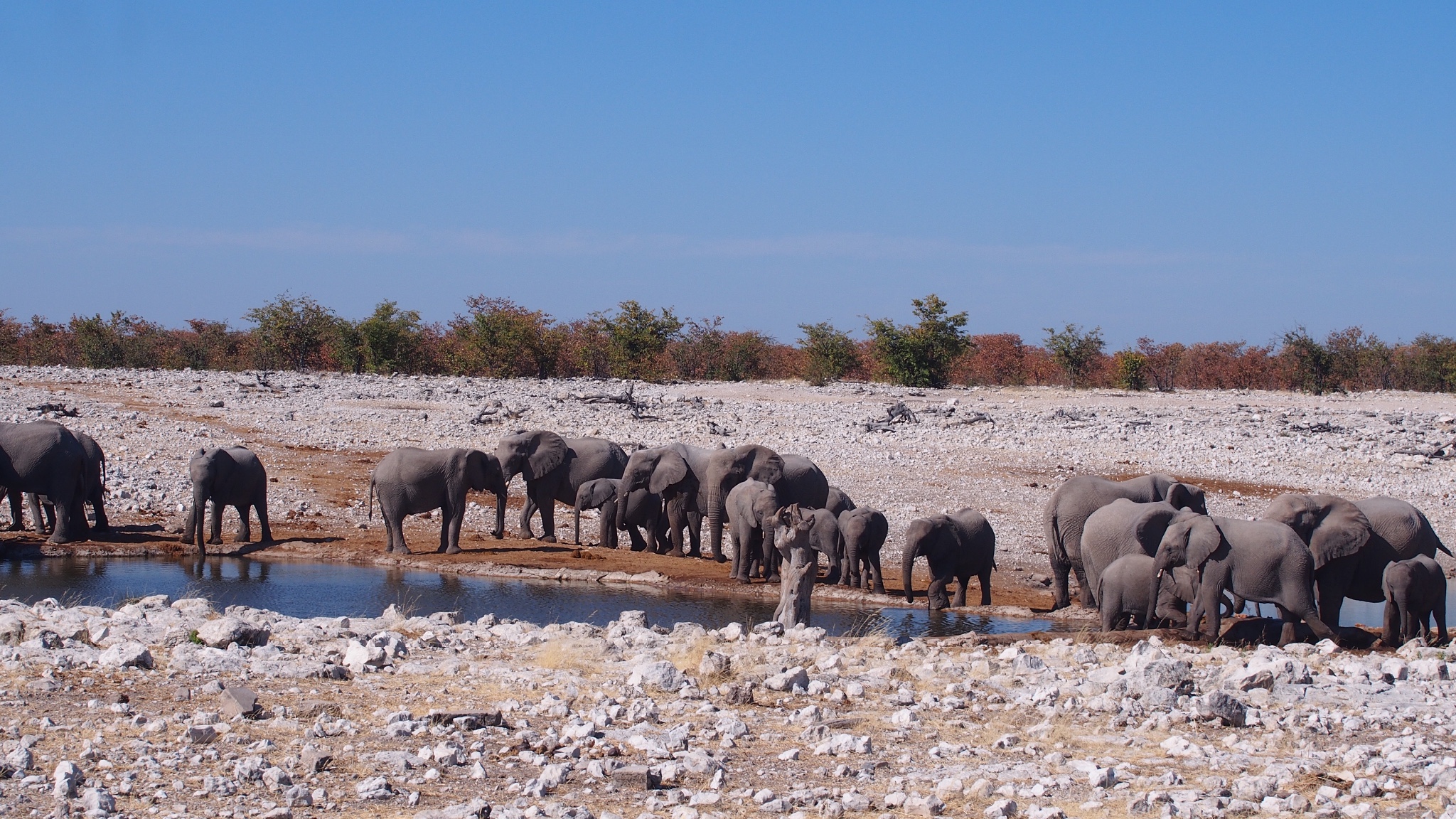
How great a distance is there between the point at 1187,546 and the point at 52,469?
14.5 metres

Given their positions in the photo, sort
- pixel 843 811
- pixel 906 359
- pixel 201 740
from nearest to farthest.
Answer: pixel 843 811, pixel 201 740, pixel 906 359

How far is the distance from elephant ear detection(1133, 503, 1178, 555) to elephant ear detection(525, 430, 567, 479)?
32.6 feet

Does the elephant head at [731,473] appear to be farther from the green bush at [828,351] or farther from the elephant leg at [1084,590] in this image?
the green bush at [828,351]

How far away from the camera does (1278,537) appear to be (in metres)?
13.1

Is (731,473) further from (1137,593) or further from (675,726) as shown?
(675,726)

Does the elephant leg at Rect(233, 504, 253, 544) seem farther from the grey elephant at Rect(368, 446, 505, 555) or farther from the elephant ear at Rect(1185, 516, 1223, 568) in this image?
the elephant ear at Rect(1185, 516, 1223, 568)

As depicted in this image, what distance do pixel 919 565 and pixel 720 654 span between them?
10634 mm

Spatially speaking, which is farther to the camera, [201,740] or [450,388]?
[450,388]

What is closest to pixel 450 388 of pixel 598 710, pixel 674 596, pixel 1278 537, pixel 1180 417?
pixel 1180 417

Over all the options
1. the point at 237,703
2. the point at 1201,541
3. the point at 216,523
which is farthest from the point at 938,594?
the point at 216,523

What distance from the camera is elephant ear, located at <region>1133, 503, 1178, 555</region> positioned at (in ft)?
46.9

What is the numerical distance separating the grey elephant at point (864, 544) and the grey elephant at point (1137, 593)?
3511 mm

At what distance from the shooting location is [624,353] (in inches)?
1954

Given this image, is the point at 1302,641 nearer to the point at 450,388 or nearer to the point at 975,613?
the point at 975,613
